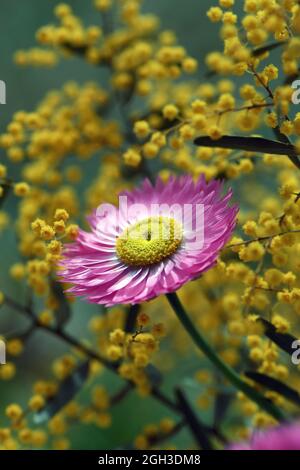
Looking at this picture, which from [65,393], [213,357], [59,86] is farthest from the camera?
[59,86]

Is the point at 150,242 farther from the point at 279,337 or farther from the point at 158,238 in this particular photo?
the point at 279,337

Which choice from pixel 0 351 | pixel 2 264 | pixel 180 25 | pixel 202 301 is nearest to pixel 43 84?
pixel 180 25

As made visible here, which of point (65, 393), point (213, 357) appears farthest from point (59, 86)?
point (213, 357)

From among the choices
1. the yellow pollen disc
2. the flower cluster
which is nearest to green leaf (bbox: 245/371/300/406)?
the flower cluster

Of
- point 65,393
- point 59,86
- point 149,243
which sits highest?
point 59,86

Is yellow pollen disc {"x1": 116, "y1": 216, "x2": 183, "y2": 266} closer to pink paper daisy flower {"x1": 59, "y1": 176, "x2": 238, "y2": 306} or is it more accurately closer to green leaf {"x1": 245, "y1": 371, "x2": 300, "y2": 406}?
pink paper daisy flower {"x1": 59, "y1": 176, "x2": 238, "y2": 306}

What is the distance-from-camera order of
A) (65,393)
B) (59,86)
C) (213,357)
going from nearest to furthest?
1. (213,357)
2. (65,393)
3. (59,86)
